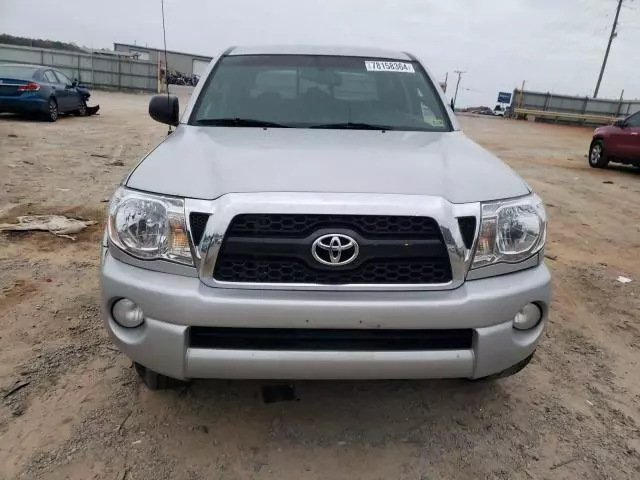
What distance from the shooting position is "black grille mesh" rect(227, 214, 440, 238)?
1.95 m

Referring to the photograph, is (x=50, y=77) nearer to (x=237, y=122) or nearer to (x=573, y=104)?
(x=237, y=122)

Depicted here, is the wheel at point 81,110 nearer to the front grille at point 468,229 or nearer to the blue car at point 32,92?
the blue car at point 32,92

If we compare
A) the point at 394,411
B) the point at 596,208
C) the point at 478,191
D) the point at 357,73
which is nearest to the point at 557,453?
the point at 394,411

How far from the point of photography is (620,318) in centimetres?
373

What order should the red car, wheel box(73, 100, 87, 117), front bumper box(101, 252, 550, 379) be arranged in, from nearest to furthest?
front bumper box(101, 252, 550, 379), the red car, wheel box(73, 100, 87, 117)

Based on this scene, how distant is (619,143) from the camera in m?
10.9

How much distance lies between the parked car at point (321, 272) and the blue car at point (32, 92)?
1240cm

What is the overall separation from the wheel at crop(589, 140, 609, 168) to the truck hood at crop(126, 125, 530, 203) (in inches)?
401

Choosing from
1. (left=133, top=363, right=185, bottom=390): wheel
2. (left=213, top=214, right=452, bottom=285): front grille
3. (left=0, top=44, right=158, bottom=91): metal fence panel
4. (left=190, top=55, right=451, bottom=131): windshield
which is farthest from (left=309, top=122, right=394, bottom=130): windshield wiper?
(left=0, top=44, right=158, bottom=91): metal fence panel

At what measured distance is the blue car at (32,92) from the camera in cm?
1246

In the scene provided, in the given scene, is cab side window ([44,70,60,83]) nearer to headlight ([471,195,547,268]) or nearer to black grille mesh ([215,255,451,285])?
black grille mesh ([215,255,451,285])

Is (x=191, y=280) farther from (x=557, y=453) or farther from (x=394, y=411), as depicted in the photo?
(x=557, y=453)

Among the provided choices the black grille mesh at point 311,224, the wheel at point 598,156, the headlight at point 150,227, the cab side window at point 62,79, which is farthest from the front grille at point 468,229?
the cab side window at point 62,79

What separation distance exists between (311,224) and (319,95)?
161 cm
